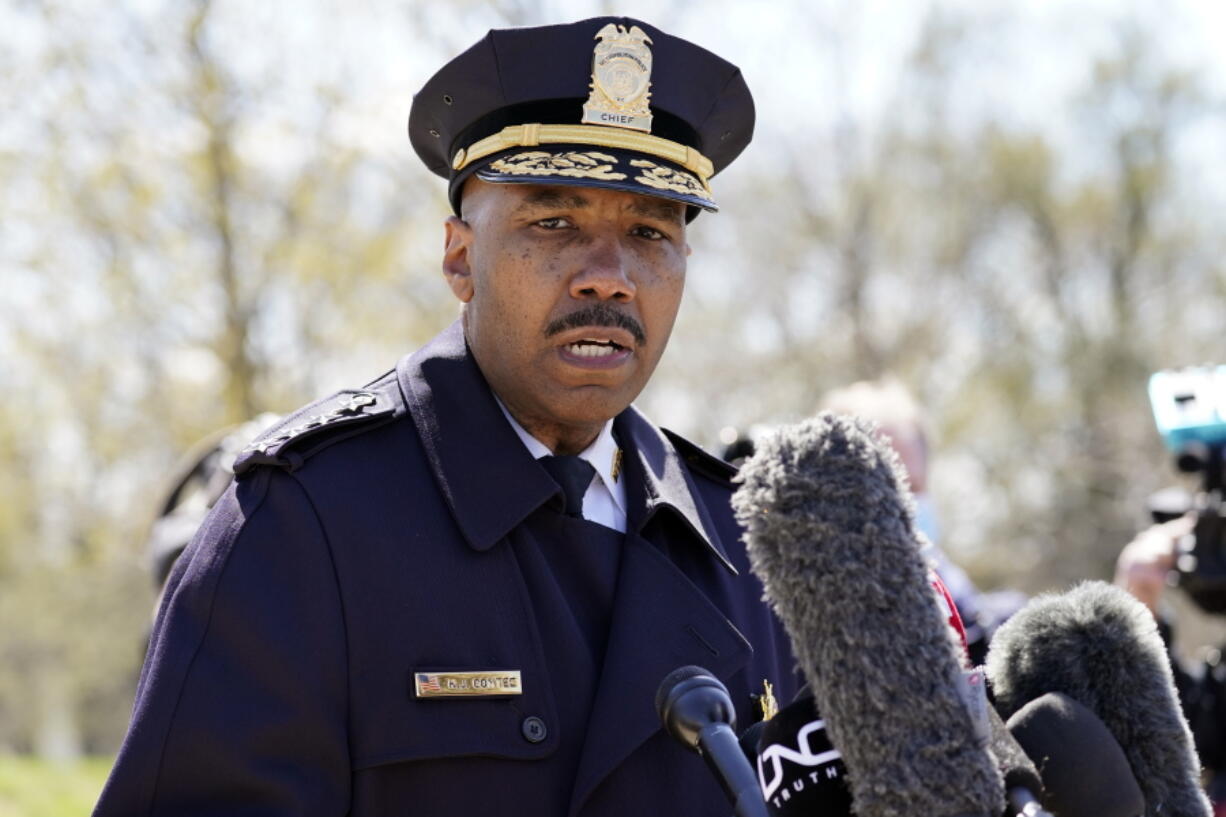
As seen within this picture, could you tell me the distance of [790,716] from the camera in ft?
4.90

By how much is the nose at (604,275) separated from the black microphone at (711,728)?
33.3 inches

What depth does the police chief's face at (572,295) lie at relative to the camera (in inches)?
92.9

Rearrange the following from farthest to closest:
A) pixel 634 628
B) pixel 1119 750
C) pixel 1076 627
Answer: pixel 634 628 → pixel 1076 627 → pixel 1119 750

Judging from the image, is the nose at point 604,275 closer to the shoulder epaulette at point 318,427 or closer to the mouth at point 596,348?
the mouth at point 596,348

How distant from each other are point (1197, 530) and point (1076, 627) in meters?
2.31

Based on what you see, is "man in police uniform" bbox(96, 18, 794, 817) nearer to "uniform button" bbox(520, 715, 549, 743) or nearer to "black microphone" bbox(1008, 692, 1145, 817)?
"uniform button" bbox(520, 715, 549, 743)

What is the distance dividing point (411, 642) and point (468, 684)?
3.9 inches

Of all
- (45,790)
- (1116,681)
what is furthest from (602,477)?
(45,790)

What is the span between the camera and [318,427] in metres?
2.28

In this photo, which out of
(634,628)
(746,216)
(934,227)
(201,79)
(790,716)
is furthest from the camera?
(934,227)

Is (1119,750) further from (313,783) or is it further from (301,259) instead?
(301,259)

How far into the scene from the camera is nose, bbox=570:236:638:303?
7.68 ft

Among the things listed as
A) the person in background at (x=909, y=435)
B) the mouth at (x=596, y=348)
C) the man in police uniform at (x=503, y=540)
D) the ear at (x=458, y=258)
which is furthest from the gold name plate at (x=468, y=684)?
the person in background at (x=909, y=435)

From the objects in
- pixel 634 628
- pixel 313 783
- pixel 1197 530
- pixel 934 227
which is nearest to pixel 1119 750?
pixel 634 628
